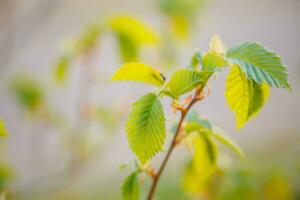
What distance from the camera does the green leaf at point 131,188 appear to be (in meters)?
0.62

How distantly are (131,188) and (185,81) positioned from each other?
0.18 metres

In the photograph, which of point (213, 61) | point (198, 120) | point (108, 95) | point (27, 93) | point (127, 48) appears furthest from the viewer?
point (108, 95)

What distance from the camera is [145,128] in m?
0.55

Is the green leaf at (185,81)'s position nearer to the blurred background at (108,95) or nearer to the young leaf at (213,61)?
the young leaf at (213,61)

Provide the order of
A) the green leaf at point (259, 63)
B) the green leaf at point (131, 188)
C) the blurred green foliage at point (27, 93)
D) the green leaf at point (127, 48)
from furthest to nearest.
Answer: the blurred green foliage at point (27, 93) < the green leaf at point (127, 48) < the green leaf at point (131, 188) < the green leaf at point (259, 63)

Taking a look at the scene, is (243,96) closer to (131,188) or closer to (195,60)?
(195,60)

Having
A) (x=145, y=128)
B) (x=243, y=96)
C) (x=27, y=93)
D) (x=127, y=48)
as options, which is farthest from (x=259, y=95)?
(x=27, y=93)

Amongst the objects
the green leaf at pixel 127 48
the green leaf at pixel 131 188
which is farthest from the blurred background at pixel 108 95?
the green leaf at pixel 131 188

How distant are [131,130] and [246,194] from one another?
66cm

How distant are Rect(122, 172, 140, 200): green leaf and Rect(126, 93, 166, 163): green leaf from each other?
0.31 feet

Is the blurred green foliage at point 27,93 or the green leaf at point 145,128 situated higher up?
the blurred green foliage at point 27,93

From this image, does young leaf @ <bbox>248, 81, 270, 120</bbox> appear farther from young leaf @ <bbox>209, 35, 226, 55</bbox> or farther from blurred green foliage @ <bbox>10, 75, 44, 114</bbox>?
blurred green foliage @ <bbox>10, 75, 44, 114</bbox>

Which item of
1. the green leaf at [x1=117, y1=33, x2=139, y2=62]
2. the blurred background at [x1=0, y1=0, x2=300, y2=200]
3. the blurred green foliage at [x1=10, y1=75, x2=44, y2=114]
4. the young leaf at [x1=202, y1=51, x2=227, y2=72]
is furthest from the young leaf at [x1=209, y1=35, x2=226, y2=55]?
the blurred green foliage at [x1=10, y1=75, x2=44, y2=114]

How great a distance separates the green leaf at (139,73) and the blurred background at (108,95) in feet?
0.57
